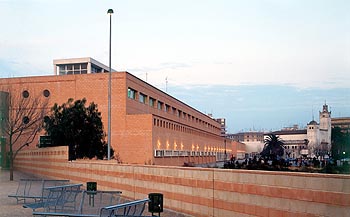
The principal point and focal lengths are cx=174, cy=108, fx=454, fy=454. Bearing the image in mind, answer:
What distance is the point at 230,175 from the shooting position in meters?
10.8

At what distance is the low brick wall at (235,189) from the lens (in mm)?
7808

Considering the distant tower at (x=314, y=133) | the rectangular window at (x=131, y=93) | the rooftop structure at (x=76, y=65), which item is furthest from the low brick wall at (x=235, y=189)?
the rooftop structure at (x=76, y=65)

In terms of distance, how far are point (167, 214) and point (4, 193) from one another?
1084 centimetres

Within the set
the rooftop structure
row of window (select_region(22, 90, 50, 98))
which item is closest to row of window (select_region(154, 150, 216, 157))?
row of window (select_region(22, 90, 50, 98))

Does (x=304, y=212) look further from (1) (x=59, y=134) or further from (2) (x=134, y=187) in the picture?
(1) (x=59, y=134)

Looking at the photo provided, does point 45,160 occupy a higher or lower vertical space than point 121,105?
lower

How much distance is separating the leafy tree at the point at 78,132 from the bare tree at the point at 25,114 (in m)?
8.91

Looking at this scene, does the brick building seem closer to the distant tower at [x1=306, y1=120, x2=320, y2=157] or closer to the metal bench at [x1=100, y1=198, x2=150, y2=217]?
the distant tower at [x1=306, y1=120, x2=320, y2=157]

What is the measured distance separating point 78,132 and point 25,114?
1661 centimetres

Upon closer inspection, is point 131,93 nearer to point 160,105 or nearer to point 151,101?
point 151,101

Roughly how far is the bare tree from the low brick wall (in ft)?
91.3

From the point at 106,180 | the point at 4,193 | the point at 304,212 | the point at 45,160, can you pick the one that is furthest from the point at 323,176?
the point at 45,160

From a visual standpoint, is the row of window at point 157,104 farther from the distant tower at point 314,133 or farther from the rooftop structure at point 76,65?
the distant tower at point 314,133

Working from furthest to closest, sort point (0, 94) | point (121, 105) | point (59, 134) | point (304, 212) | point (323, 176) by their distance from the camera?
point (121, 105)
point (0, 94)
point (59, 134)
point (304, 212)
point (323, 176)
